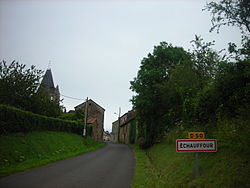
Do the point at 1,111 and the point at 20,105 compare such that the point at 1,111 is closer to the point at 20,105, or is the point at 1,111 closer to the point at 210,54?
the point at 20,105

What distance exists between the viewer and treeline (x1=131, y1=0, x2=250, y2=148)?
8.12m

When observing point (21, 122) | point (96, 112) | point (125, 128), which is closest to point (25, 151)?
point (21, 122)

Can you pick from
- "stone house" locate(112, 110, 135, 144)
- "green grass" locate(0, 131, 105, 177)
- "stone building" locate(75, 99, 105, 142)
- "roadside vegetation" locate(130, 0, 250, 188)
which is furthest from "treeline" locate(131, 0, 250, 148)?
"stone building" locate(75, 99, 105, 142)

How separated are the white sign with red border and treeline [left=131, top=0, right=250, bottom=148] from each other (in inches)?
74.5

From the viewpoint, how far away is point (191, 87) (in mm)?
13461

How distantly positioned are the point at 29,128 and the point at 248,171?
1493 cm

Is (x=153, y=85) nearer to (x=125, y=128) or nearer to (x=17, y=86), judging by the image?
(x=17, y=86)

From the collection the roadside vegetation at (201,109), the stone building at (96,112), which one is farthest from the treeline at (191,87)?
the stone building at (96,112)

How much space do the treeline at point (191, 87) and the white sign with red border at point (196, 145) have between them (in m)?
1.89

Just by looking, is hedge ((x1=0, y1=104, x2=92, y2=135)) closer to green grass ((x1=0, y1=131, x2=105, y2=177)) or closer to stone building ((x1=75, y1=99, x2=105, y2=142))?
green grass ((x1=0, y1=131, x2=105, y2=177))

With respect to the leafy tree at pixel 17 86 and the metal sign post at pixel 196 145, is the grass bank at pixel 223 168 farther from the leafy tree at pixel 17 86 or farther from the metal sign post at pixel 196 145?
the leafy tree at pixel 17 86

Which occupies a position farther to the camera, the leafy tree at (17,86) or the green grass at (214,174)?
the leafy tree at (17,86)

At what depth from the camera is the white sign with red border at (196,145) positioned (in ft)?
18.8

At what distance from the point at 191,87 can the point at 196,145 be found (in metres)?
8.46
